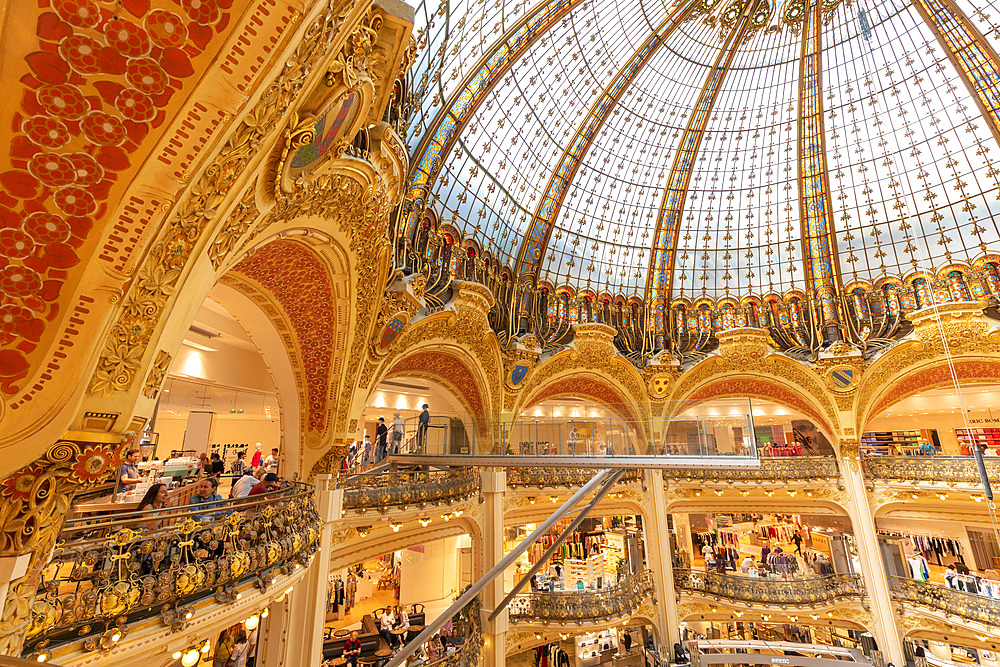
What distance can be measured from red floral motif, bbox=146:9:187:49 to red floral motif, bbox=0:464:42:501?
4.05 metres

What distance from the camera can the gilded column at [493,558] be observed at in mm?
16406

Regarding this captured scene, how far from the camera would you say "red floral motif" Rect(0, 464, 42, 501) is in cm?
431

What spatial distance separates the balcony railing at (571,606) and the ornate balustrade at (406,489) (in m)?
5.94

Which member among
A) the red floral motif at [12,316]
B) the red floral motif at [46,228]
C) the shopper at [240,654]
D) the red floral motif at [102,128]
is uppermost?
the red floral motif at [102,128]

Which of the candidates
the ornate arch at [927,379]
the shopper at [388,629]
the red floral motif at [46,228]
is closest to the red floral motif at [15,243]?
the red floral motif at [46,228]

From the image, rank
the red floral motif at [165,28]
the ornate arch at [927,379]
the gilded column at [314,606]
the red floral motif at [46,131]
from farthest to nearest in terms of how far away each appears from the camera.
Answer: the ornate arch at [927,379]
the gilded column at [314,606]
the red floral motif at [46,131]
the red floral motif at [165,28]

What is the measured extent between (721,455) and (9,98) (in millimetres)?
11384

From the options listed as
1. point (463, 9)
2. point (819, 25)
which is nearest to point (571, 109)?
point (463, 9)

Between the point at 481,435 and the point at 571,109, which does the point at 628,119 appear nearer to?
the point at 571,109

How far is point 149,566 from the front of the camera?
5805mm

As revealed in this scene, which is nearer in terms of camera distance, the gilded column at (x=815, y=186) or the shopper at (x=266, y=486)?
the shopper at (x=266, y=486)

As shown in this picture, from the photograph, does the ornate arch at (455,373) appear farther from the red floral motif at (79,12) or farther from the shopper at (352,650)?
the red floral motif at (79,12)

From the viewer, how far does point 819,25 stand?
51.0 feet

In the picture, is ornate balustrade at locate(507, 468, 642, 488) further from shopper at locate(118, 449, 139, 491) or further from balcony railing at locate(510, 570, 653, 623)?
shopper at locate(118, 449, 139, 491)
